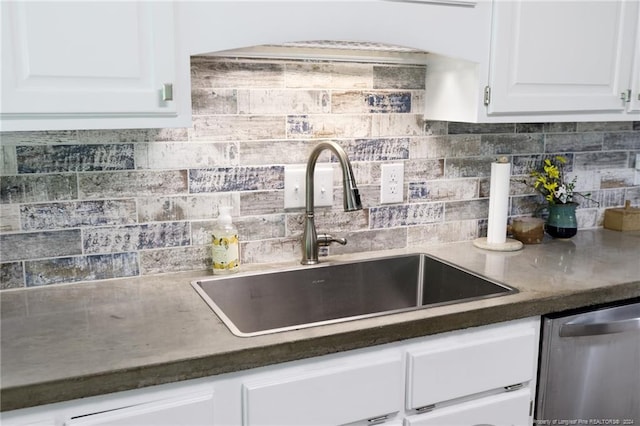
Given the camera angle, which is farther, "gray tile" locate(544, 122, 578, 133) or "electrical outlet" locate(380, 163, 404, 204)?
"gray tile" locate(544, 122, 578, 133)

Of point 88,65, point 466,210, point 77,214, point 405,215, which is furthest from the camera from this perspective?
point 466,210

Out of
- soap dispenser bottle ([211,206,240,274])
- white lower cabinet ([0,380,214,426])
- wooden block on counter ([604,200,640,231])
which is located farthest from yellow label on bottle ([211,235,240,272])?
wooden block on counter ([604,200,640,231])

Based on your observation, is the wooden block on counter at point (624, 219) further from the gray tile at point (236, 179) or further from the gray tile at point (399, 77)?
the gray tile at point (236, 179)

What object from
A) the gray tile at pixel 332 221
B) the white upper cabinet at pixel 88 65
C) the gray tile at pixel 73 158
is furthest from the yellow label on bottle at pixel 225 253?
the white upper cabinet at pixel 88 65

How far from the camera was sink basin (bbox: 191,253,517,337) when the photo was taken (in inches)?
69.2

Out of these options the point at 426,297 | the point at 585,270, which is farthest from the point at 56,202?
the point at 585,270

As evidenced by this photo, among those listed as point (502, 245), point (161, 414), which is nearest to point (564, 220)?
point (502, 245)

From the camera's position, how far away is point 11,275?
162cm

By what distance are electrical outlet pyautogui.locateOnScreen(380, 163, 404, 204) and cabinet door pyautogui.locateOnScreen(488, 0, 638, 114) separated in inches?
14.9

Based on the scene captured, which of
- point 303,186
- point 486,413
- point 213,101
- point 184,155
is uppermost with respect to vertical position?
point 213,101

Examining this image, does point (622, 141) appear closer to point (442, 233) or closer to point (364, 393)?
point (442, 233)

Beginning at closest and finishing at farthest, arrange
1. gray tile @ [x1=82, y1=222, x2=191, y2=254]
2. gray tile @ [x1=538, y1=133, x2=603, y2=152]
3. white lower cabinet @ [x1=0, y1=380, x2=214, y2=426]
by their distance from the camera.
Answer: white lower cabinet @ [x1=0, y1=380, x2=214, y2=426] < gray tile @ [x1=82, y1=222, x2=191, y2=254] < gray tile @ [x1=538, y1=133, x2=603, y2=152]

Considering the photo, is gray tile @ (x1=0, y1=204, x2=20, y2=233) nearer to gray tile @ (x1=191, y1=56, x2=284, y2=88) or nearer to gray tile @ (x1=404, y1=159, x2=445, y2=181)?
gray tile @ (x1=191, y1=56, x2=284, y2=88)

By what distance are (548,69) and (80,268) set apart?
153 centimetres
